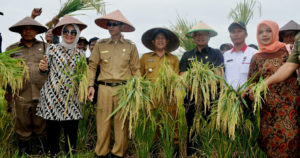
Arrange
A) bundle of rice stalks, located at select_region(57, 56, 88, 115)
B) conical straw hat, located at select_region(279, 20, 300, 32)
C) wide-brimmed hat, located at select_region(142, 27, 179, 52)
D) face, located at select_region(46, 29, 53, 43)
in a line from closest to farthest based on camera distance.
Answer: bundle of rice stalks, located at select_region(57, 56, 88, 115) → wide-brimmed hat, located at select_region(142, 27, 179, 52) → conical straw hat, located at select_region(279, 20, 300, 32) → face, located at select_region(46, 29, 53, 43)

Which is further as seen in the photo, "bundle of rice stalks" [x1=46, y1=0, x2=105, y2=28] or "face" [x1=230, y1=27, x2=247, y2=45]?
"bundle of rice stalks" [x1=46, y1=0, x2=105, y2=28]

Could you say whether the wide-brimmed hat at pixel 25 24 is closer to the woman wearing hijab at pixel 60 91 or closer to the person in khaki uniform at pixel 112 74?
the woman wearing hijab at pixel 60 91

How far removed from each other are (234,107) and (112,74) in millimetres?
1487

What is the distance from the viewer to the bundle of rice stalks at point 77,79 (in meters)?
3.19

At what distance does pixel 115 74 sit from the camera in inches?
132

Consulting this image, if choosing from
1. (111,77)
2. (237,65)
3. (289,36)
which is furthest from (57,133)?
(289,36)

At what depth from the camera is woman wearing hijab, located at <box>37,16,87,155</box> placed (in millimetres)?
3252

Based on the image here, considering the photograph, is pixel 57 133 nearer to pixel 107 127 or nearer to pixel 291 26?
pixel 107 127

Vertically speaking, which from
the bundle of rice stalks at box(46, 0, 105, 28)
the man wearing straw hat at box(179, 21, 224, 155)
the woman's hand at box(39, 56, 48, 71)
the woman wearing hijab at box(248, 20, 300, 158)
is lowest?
the woman wearing hijab at box(248, 20, 300, 158)

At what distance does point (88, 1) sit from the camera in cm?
492

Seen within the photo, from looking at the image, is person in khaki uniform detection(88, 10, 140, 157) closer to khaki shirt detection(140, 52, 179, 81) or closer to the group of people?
the group of people

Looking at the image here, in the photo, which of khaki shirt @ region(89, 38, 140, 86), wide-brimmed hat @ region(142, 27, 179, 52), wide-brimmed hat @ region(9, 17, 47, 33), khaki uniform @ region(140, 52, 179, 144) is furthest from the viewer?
wide-brimmed hat @ region(142, 27, 179, 52)

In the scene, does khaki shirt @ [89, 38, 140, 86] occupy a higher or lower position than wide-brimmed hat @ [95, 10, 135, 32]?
lower

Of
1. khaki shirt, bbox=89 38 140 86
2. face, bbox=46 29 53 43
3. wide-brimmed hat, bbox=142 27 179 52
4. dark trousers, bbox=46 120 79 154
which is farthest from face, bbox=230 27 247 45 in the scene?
face, bbox=46 29 53 43
